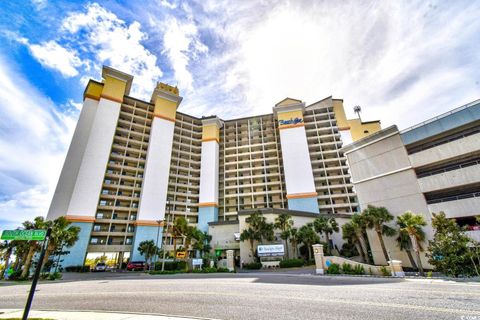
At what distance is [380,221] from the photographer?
2552 centimetres

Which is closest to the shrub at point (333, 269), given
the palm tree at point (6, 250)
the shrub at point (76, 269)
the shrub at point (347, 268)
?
the shrub at point (347, 268)

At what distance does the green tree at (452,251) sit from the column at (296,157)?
112ft

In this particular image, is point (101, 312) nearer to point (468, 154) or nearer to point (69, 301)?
point (69, 301)

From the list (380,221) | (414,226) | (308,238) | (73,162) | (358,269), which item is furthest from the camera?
(73,162)

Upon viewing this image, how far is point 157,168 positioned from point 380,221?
52.7 m

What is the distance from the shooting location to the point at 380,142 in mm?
28047

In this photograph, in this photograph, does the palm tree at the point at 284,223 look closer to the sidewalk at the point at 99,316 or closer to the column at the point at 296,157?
the column at the point at 296,157

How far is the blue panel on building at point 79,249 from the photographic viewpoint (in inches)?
1657

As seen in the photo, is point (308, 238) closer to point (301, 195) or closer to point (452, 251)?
point (301, 195)

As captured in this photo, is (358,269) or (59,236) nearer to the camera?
(358,269)

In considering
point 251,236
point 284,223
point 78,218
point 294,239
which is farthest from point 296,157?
point 78,218

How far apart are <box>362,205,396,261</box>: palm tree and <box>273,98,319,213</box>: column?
26767 mm

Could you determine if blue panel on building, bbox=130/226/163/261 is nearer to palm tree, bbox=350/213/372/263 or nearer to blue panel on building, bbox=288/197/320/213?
blue panel on building, bbox=288/197/320/213

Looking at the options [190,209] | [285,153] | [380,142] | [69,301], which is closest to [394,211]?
[380,142]
